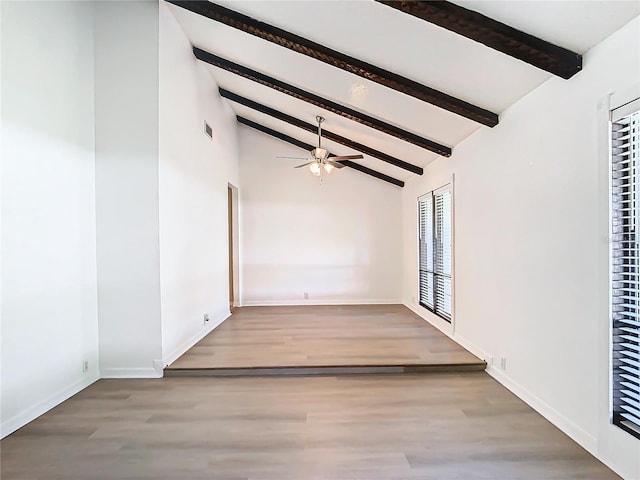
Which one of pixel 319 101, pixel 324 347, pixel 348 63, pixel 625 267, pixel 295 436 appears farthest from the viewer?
pixel 319 101

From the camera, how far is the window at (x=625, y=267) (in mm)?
1986

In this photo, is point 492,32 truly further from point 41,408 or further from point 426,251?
point 41,408

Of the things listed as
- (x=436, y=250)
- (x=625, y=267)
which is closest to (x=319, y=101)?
(x=436, y=250)

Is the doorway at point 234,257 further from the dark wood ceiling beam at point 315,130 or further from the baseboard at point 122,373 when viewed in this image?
the baseboard at point 122,373

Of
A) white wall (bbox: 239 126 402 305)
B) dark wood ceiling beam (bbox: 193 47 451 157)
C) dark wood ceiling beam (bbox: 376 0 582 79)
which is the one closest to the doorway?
white wall (bbox: 239 126 402 305)

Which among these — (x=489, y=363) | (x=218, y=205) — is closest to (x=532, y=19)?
(x=489, y=363)

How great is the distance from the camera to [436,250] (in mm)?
5574

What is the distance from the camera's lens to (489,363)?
3.61 meters

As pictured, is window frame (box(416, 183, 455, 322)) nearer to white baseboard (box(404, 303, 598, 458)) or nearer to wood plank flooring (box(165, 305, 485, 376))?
wood plank flooring (box(165, 305, 485, 376))

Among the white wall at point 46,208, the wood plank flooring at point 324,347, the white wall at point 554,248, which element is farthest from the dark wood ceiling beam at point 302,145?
the white wall at point 46,208

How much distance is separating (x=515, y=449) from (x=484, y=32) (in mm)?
2779

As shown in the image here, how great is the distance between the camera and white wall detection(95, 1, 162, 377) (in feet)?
11.4

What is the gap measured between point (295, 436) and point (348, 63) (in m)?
3.25

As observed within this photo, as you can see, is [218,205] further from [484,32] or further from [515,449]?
[515,449]
